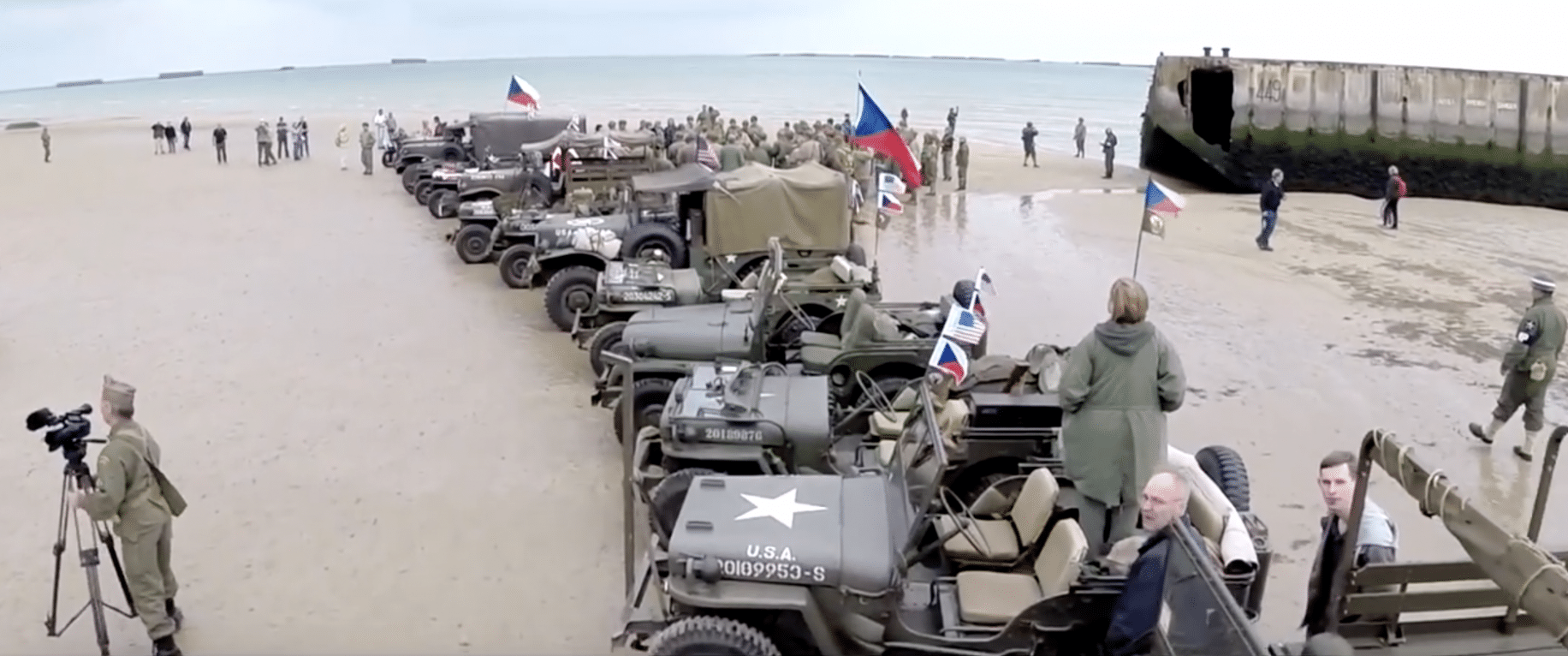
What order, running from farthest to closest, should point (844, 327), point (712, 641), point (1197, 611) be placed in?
1. point (844, 327)
2. point (712, 641)
3. point (1197, 611)

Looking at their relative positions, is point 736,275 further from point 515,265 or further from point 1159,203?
point 1159,203

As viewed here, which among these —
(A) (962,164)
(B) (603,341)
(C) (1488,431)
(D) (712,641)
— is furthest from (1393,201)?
(D) (712,641)

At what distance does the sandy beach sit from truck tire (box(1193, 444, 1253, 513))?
752mm

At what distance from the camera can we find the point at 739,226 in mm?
10859

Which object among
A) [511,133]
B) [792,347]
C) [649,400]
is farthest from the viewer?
[511,133]

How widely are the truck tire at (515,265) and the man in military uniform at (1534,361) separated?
9.30 meters

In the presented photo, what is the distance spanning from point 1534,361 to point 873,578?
5961 millimetres

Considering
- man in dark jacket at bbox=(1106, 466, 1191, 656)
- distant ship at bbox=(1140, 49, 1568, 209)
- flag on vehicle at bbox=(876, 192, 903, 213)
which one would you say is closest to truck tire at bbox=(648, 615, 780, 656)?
man in dark jacket at bbox=(1106, 466, 1191, 656)

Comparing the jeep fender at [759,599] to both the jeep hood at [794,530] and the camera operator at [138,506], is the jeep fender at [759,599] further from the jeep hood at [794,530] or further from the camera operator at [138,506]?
the camera operator at [138,506]

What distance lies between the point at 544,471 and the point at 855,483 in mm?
3178

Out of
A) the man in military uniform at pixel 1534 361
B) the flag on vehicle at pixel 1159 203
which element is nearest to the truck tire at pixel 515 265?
the flag on vehicle at pixel 1159 203

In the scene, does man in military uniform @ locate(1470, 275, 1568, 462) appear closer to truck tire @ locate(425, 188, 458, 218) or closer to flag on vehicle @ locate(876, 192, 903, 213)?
flag on vehicle @ locate(876, 192, 903, 213)

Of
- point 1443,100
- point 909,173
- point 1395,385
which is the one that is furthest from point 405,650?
point 1443,100

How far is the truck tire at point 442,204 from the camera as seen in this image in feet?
60.0
